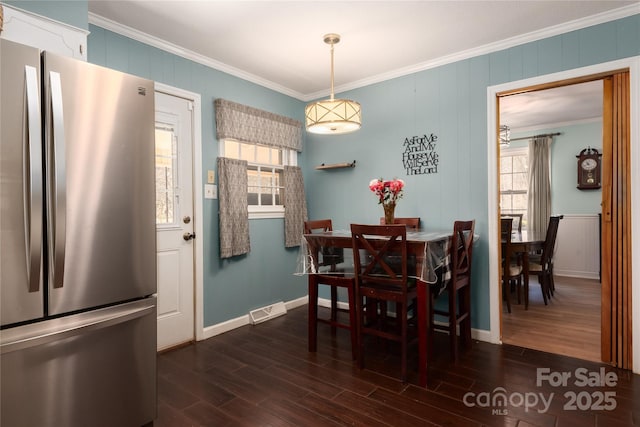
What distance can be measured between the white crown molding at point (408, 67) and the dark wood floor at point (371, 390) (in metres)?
2.58

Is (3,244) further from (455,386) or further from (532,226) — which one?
(532,226)

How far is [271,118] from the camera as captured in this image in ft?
12.6

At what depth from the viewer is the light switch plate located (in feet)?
10.6

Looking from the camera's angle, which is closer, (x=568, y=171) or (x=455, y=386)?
(x=455, y=386)

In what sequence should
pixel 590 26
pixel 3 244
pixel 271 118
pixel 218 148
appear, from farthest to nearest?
pixel 271 118 → pixel 218 148 → pixel 590 26 → pixel 3 244

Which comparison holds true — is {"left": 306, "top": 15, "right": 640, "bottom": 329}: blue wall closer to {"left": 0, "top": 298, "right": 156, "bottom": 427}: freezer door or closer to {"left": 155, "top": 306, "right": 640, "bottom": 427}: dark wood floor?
{"left": 155, "top": 306, "right": 640, "bottom": 427}: dark wood floor

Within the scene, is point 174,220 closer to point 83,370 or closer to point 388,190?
point 83,370

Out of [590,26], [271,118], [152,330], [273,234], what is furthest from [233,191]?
[590,26]

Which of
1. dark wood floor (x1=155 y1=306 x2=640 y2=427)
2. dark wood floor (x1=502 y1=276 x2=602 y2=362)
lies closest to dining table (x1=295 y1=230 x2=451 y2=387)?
dark wood floor (x1=155 y1=306 x2=640 y2=427)

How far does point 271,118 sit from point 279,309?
85.0 inches

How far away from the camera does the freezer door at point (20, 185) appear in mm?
1330

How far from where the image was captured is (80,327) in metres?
1.50

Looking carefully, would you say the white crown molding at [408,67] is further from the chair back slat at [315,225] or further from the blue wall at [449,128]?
the chair back slat at [315,225]

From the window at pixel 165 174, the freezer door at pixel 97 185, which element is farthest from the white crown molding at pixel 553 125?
the freezer door at pixel 97 185
